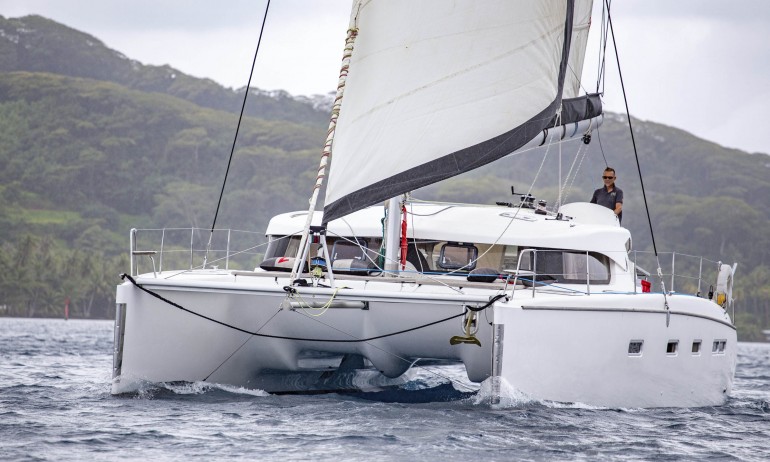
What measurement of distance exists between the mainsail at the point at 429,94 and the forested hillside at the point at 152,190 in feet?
313

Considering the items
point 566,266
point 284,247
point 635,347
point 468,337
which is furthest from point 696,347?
A: point 284,247

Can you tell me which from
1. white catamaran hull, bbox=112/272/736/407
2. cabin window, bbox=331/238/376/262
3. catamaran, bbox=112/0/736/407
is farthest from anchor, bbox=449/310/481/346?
cabin window, bbox=331/238/376/262

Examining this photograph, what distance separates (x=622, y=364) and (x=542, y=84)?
3.20 m

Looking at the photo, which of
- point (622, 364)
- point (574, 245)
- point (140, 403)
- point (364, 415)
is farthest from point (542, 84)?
point (140, 403)

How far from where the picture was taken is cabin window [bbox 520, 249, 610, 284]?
506 inches

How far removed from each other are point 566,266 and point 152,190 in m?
138

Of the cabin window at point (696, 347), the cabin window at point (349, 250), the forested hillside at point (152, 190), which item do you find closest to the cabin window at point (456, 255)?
the cabin window at point (349, 250)

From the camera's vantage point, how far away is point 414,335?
11773 mm

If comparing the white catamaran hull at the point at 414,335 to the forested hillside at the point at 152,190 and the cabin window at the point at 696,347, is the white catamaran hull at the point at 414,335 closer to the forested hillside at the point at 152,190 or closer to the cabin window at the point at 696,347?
the cabin window at the point at 696,347

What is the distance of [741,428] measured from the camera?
1184cm

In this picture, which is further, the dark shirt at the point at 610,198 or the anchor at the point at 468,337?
the dark shirt at the point at 610,198

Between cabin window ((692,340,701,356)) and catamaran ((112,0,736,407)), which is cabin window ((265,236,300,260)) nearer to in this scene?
catamaran ((112,0,736,407))

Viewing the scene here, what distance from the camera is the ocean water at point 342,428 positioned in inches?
354

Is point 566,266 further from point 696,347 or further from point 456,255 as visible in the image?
point 696,347
